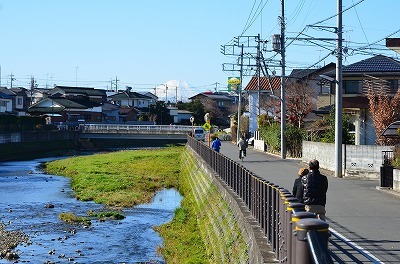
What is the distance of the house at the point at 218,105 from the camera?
132 meters

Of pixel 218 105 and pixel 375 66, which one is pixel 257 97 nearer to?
pixel 375 66

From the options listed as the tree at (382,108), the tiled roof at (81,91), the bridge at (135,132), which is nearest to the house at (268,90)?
the bridge at (135,132)

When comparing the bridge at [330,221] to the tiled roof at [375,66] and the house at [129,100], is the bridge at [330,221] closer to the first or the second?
the tiled roof at [375,66]

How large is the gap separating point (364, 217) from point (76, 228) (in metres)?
12.5

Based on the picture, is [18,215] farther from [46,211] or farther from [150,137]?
[150,137]

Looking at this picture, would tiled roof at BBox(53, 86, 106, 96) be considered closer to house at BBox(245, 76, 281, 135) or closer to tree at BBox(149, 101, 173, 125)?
tree at BBox(149, 101, 173, 125)

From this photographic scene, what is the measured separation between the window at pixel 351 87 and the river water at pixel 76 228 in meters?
12.0

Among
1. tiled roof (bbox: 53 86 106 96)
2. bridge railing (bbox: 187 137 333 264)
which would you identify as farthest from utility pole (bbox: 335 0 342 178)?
tiled roof (bbox: 53 86 106 96)

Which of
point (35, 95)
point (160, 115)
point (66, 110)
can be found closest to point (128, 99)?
point (160, 115)

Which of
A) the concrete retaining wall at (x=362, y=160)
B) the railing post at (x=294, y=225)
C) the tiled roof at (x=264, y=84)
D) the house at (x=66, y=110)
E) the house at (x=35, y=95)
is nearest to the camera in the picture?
the railing post at (x=294, y=225)

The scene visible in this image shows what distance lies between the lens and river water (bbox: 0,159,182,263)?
19.2 metres

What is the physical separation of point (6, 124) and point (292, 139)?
123 feet

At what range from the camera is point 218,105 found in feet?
468

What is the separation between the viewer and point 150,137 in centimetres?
8744
